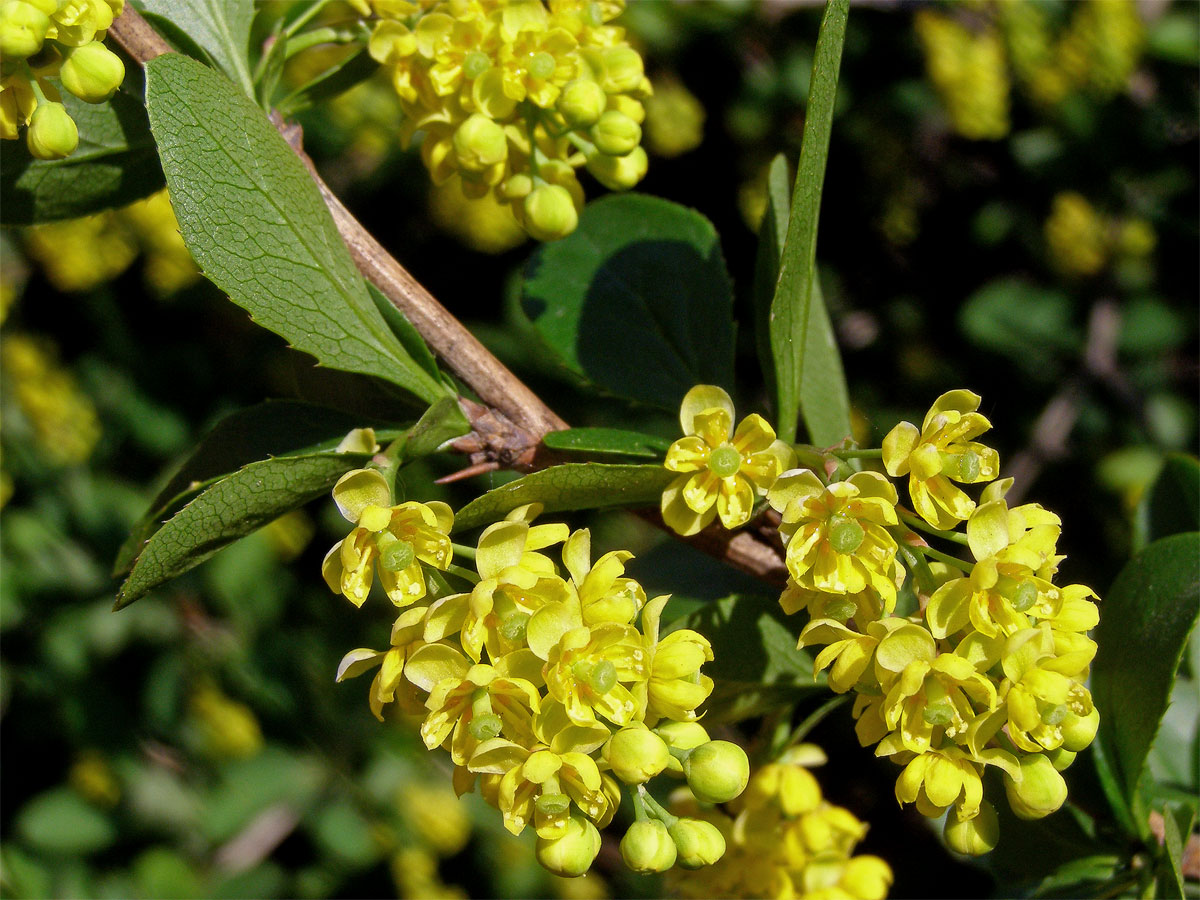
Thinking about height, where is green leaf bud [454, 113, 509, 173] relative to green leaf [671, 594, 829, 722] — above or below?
above

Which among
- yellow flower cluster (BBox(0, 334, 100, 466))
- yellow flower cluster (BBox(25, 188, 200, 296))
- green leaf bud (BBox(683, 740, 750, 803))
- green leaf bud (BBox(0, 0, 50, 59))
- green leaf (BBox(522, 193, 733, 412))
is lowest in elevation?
yellow flower cluster (BBox(0, 334, 100, 466))

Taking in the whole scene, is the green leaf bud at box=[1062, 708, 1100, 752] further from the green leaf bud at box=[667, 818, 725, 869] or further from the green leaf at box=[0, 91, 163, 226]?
the green leaf at box=[0, 91, 163, 226]

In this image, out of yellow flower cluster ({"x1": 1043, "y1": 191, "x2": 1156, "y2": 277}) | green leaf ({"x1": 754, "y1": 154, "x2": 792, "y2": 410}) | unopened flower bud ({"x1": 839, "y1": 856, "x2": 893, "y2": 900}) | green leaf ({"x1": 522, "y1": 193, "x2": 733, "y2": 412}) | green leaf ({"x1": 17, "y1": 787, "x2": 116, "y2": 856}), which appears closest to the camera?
green leaf ({"x1": 754, "y1": 154, "x2": 792, "y2": 410})

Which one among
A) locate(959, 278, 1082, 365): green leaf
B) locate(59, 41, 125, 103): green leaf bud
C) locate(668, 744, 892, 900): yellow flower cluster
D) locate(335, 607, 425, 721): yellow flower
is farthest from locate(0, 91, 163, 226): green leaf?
locate(959, 278, 1082, 365): green leaf

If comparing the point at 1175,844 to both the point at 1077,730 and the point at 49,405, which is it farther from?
the point at 49,405

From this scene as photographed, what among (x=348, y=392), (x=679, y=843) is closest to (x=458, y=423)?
(x=348, y=392)

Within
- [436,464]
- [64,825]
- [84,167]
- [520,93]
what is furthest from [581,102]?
[64,825]
